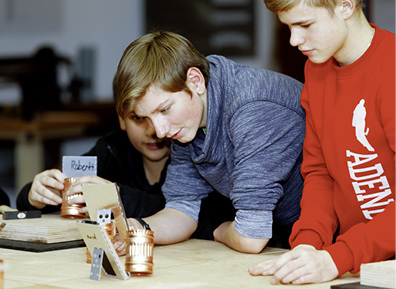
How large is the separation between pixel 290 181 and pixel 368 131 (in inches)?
16.9

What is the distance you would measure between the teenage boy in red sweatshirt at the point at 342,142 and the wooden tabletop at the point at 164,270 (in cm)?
6

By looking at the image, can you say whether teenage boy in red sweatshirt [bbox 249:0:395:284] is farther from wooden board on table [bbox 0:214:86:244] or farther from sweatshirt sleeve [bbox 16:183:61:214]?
sweatshirt sleeve [bbox 16:183:61:214]

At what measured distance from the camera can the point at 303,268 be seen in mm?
1080

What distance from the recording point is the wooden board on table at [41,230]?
1.48 m

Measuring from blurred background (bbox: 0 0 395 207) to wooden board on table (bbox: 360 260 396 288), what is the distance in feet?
9.54

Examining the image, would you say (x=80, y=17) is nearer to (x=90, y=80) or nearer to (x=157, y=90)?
(x=90, y=80)

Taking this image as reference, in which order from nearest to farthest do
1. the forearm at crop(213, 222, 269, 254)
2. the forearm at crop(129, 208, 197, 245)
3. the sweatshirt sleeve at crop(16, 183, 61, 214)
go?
1. the forearm at crop(213, 222, 269, 254)
2. the forearm at crop(129, 208, 197, 245)
3. the sweatshirt sleeve at crop(16, 183, 61, 214)

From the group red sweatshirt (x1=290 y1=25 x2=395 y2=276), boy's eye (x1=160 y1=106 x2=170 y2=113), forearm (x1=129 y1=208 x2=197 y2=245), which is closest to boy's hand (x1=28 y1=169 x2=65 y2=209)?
forearm (x1=129 y1=208 x2=197 y2=245)

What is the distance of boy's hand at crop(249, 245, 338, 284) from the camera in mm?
1072

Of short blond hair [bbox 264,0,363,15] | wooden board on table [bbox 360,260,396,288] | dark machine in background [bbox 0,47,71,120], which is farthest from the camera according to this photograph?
dark machine in background [bbox 0,47,71,120]

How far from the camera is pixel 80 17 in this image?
600 cm

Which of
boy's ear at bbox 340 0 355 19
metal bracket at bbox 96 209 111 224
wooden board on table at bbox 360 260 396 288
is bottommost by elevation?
metal bracket at bbox 96 209 111 224

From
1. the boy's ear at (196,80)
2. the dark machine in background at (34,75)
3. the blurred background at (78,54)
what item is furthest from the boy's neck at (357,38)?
the dark machine in background at (34,75)

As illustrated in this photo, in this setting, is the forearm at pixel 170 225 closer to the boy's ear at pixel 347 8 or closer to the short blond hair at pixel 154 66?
the short blond hair at pixel 154 66
